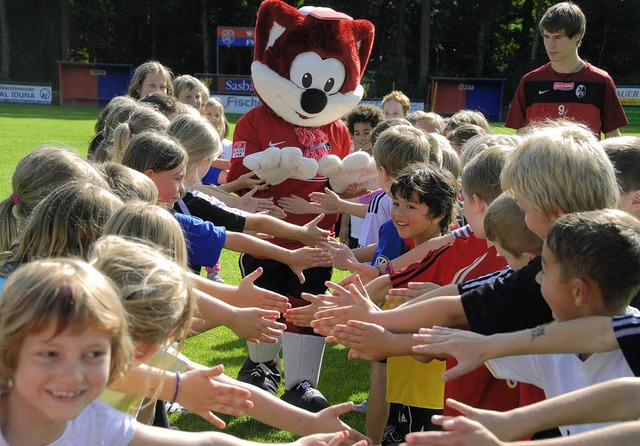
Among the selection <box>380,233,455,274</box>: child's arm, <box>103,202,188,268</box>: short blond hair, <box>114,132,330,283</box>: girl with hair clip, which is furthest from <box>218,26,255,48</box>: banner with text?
<box>103,202,188,268</box>: short blond hair

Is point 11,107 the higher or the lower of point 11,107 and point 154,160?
the lower

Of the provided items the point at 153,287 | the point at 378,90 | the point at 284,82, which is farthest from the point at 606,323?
the point at 378,90

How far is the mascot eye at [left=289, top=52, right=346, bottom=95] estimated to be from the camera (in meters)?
5.45

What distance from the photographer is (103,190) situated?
2883 millimetres

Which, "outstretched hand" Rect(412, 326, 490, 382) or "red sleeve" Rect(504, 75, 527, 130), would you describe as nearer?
"outstretched hand" Rect(412, 326, 490, 382)

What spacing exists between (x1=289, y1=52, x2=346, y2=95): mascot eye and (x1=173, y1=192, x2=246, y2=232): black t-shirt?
140cm

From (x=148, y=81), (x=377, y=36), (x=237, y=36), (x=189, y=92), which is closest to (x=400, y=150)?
(x=148, y=81)

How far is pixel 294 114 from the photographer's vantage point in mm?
5398

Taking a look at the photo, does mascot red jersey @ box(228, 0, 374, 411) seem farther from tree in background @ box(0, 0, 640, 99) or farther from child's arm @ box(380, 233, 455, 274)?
tree in background @ box(0, 0, 640, 99)

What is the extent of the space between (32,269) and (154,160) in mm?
1933

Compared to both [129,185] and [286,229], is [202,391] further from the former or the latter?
[286,229]

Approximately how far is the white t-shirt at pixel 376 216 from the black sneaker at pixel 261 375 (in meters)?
1.00

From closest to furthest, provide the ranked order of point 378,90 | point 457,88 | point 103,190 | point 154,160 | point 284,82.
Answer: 1. point 103,190
2. point 154,160
3. point 284,82
4. point 457,88
5. point 378,90

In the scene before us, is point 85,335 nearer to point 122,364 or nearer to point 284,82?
point 122,364
